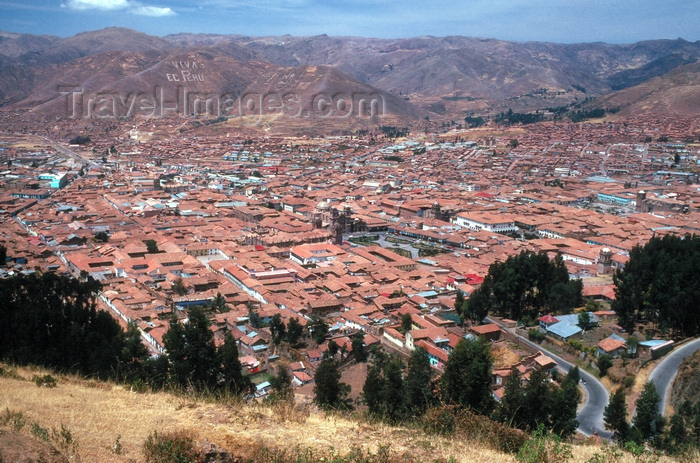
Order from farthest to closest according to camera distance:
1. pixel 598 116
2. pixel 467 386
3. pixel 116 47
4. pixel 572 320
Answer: pixel 116 47 → pixel 598 116 → pixel 572 320 → pixel 467 386

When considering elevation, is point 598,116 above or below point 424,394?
above

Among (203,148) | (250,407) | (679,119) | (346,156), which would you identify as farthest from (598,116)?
(250,407)

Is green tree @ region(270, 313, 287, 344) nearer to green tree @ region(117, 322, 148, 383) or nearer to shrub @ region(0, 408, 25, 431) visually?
green tree @ region(117, 322, 148, 383)

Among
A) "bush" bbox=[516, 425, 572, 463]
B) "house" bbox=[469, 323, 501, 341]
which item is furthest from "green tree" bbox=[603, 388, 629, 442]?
"bush" bbox=[516, 425, 572, 463]

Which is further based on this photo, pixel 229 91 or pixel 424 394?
pixel 229 91

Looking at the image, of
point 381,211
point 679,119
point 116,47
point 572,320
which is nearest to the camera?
point 572,320

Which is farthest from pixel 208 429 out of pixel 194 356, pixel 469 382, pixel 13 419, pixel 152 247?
pixel 152 247

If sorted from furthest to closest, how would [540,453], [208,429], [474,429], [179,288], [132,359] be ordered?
[179,288]
[132,359]
[474,429]
[208,429]
[540,453]

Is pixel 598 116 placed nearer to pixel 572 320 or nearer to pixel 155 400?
pixel 572 320

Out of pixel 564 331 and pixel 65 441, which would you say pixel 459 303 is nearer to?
pixel 564 331
